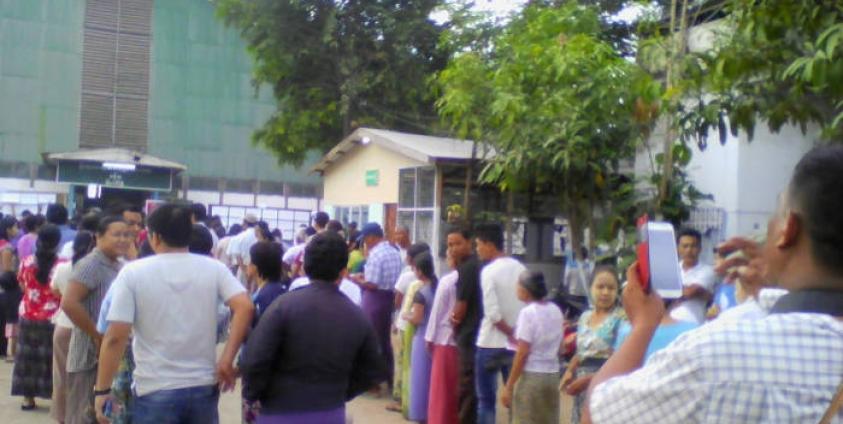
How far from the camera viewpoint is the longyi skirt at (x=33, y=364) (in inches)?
379

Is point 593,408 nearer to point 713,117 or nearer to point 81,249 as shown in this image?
point 713,117

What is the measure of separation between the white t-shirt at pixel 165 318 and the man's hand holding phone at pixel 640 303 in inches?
126

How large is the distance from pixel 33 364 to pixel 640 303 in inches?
330

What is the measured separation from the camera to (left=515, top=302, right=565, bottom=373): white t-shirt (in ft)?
24.8

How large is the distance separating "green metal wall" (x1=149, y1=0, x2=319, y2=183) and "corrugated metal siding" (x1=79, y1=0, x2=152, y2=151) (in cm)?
37

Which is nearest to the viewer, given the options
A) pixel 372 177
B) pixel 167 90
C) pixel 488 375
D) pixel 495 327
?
pixel 495 327

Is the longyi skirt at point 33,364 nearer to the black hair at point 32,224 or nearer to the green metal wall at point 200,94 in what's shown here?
the black hair at point 32,224

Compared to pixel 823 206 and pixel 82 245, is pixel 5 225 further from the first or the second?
pixel 823 206

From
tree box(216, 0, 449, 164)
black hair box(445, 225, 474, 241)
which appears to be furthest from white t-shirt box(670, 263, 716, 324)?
tree box(216, 0, 449, 164)

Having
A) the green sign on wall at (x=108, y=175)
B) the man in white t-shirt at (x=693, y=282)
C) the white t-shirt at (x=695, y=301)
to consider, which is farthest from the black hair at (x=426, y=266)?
the green sign on wall at (x=108, y=175)

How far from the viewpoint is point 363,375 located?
205 inches

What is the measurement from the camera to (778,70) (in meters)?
6.50

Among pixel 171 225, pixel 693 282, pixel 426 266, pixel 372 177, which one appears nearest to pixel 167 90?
pixel 372 177

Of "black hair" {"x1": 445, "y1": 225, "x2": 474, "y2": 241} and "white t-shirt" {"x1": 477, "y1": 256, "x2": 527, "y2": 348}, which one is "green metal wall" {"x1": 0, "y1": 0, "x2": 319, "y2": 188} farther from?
"white t-shirt" {"x1": 477, "y1": 256, "x2": 527, "y2": 348}
